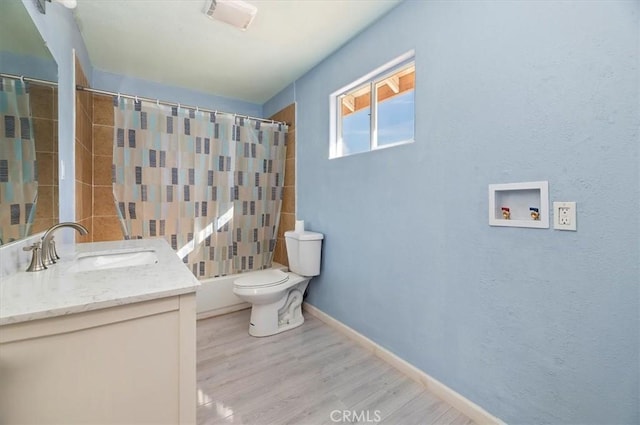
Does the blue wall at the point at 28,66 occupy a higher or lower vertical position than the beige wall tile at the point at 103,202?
higher

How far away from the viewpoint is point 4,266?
0.85 metres

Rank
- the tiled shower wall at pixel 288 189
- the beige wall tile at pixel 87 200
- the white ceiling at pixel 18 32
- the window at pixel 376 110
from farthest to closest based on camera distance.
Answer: the tiled shower wall at pixel 288 189 < the beige wall tile at pixel 87 200 < the window at pixel 376 110 < the white ceiling at pixel 18 32

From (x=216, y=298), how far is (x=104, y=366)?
191 centimetres

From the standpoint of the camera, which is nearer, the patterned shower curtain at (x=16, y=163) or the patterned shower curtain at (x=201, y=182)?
the patterned shower curtain at (x=16, y=163)

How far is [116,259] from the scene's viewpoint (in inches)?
54.7

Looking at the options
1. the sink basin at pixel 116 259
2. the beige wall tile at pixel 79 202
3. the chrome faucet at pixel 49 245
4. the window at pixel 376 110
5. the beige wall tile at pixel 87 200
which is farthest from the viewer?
the beige wall tile at pixel 87 200

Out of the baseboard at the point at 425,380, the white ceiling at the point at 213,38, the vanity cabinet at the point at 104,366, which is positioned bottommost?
the baseboard at the point at 425,380

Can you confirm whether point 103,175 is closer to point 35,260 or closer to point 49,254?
point 49,254

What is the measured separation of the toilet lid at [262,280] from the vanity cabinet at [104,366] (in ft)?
4.25

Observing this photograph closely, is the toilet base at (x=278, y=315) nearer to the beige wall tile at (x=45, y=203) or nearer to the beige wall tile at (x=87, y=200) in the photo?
the beige wall tile at (x=45, y=203)

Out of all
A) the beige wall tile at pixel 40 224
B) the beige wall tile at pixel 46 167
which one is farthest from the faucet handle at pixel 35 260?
the beige wall tile at pixel 46 167

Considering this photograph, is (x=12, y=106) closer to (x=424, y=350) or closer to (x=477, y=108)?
(x=477, y=108)

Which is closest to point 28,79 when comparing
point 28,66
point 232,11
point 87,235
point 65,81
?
point 28,66

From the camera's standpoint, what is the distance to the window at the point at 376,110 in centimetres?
177
